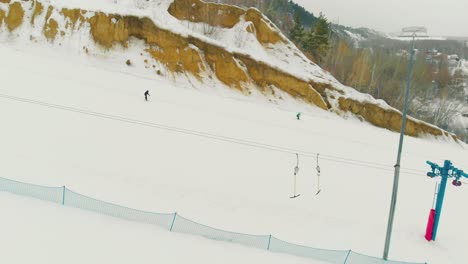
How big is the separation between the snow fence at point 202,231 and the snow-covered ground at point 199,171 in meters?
0.45

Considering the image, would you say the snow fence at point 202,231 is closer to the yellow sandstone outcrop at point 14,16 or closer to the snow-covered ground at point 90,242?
the snow-covered ground at point 90,242

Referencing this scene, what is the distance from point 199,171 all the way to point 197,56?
24588 millimetres

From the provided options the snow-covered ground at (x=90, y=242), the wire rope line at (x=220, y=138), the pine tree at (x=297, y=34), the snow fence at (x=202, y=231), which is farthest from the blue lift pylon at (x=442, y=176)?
the pine tree at (x=297, y=34)

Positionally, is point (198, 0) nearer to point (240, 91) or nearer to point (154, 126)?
point (240, 91)

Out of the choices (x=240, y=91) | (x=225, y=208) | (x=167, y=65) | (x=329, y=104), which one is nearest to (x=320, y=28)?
(x=329, y=104)

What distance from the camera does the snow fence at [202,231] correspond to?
41.3 ft

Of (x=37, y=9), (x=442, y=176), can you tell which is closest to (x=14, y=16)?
→ (x=37, y=9)

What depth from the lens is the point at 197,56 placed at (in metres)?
42.4

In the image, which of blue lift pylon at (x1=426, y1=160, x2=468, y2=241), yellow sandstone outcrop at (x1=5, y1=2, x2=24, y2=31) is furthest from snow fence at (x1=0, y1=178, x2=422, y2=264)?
yellow sandstone outcrop at (x1=5, y1=2, x2=24, y2=31)

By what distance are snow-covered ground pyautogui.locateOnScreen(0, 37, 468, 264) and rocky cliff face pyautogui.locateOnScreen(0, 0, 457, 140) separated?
24.3 feet

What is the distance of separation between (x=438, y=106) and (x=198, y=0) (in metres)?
47.0

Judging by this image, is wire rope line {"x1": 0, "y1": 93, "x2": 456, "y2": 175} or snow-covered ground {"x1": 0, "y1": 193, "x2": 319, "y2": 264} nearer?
snow-covered ground {"x1": 0, "y1": 193, "x2": 319, "y2": 264}

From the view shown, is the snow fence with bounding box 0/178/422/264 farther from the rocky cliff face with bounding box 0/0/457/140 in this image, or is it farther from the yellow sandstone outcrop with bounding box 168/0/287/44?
the yellow sandstone outcrop with bounding box 168/0/287/44

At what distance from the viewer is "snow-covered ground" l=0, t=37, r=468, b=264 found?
1235cm
